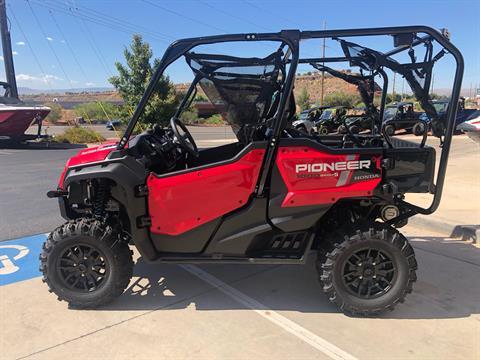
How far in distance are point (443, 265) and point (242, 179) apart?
242 centimetres

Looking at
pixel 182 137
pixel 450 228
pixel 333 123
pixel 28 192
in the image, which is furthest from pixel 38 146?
pixel 450 228

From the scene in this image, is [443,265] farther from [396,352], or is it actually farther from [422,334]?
[396,352]

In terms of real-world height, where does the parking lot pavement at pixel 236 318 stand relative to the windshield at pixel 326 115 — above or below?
below

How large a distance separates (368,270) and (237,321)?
42.5 inches

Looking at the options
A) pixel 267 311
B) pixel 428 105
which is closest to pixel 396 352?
pixel 267 311

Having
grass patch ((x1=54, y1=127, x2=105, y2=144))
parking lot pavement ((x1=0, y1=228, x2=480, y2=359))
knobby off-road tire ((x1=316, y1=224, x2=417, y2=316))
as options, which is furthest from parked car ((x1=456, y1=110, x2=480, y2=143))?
grass patch ((x1=54, y1=127, x2=105, y2=144))

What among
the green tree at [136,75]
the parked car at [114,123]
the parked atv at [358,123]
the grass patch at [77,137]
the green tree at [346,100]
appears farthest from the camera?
the green tree at [136,75]

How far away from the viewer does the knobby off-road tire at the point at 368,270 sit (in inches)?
123

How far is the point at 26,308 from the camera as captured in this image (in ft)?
10.6

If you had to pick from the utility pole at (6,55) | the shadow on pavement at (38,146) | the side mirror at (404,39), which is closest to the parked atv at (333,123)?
the side mirror at (404,39)

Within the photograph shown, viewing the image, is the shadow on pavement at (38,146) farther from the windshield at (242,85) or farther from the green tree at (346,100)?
the windshield at (242,85)

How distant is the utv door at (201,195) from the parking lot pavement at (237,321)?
1.98 ft

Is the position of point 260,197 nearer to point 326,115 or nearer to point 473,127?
point 473,127

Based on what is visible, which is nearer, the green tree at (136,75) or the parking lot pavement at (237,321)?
the parking lot pavement at (237,321)
